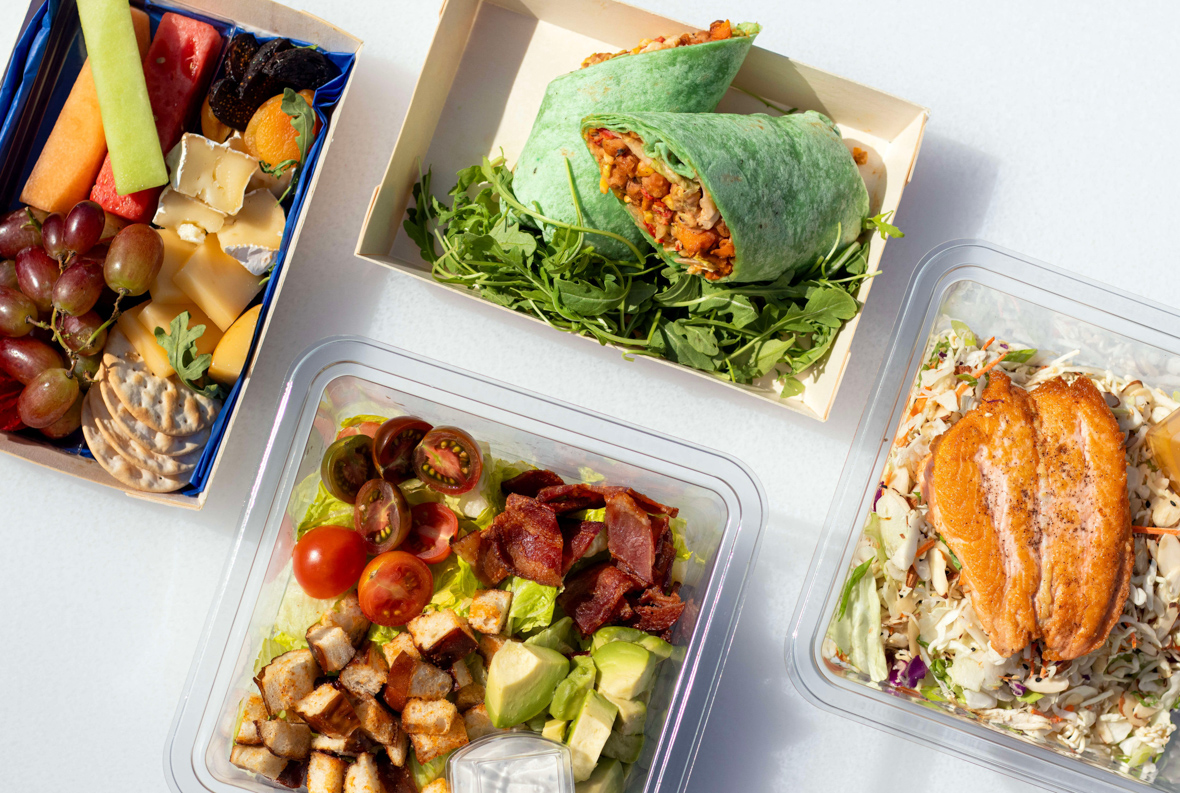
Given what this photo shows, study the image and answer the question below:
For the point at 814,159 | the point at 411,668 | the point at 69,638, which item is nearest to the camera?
the point at 411,668

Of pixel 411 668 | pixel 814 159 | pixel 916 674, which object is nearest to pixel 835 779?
pixel 916 674

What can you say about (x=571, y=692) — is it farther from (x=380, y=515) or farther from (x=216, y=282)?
(x=216, y=282)

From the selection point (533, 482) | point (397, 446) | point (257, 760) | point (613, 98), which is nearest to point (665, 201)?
point (613, 98)

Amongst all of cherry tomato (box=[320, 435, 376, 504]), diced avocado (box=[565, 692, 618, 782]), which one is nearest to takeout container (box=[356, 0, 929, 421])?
cherry tomato (box=[320, 435, 376, 504])

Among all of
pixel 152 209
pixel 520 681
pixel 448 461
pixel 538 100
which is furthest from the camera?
pixel 538 100

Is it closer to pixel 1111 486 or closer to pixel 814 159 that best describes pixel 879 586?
pixel 1111 486
